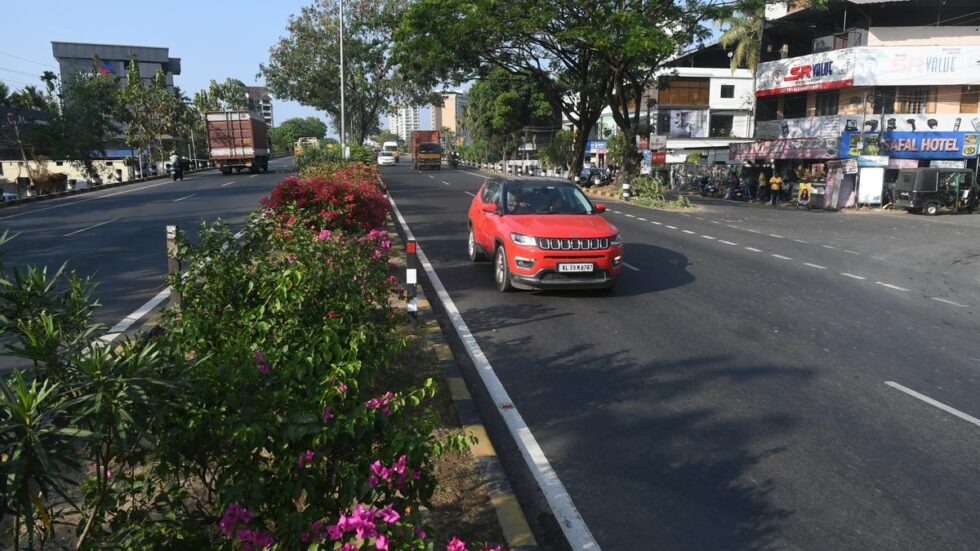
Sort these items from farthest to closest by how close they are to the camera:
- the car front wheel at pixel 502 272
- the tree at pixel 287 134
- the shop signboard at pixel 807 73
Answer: the tree at pixel 287 134 → the shop signboard at pixel 807 73 → the car front wheel at pixel 502 272

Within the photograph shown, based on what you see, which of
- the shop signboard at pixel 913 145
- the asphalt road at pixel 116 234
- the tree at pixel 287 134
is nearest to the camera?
the asphalt road at pixel 116 234

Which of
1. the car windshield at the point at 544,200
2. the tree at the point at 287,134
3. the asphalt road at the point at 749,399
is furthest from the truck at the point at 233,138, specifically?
the tree at the point at 287,134

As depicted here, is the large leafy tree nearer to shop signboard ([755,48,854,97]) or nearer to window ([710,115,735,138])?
shop signboard ([755,48,854,97])

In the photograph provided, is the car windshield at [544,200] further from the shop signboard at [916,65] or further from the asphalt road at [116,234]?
the shop signboard at [916,65]

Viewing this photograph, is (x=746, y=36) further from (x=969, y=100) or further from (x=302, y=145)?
(x=302, y=145)

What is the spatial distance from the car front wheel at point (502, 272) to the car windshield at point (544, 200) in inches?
30.6

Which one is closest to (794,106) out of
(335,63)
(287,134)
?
(335,63)

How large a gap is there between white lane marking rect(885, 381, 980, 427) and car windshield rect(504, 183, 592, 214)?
5310mm

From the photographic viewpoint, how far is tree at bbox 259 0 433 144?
4647cm

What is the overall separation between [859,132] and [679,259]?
22.7m

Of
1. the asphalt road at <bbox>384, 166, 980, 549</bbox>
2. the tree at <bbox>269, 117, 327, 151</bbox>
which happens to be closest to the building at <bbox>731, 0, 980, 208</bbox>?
the asphalt road at <bbox>384, 166, 980, 549</bbox>

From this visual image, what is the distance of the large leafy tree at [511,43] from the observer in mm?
25844

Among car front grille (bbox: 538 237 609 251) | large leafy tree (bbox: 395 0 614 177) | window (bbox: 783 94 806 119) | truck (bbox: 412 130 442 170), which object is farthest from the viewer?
truck (bbox: 412 130 442 170)

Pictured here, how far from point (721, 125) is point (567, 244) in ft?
150
